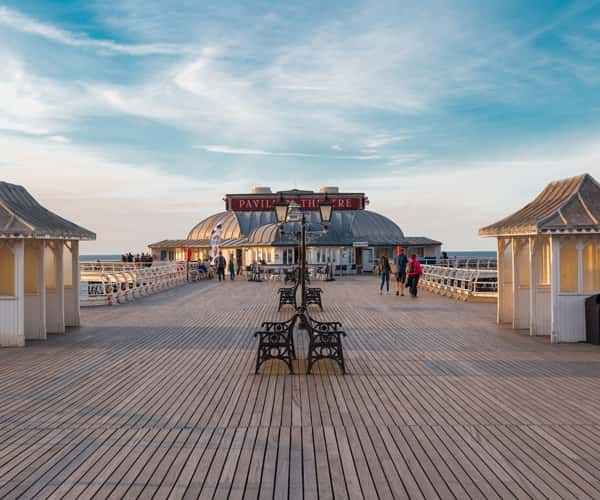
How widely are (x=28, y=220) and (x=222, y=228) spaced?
34.0 metres

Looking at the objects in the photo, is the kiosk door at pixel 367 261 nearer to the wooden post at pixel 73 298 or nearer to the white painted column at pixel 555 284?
the wooden post at pixel 73 298

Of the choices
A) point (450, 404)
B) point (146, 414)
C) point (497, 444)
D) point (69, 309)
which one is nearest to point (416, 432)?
point (497, 444)

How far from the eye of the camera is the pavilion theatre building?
35.1m

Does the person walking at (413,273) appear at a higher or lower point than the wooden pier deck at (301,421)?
higher

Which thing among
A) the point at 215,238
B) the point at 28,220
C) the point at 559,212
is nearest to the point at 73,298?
the point at 28,220

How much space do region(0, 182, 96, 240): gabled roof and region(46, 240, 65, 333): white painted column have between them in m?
0.55

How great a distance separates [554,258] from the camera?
1059 centimetres

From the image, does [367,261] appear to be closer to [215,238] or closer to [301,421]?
[215,238]

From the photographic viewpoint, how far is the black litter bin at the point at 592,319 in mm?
10305

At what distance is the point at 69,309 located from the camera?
13.6 metres

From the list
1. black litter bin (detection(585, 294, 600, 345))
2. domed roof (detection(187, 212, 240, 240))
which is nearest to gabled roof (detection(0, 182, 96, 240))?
black litter bin (detection(585, 294, 600, 345))

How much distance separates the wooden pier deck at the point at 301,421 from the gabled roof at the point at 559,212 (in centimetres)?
214

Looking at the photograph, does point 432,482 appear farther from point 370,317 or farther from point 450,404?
point 370,317

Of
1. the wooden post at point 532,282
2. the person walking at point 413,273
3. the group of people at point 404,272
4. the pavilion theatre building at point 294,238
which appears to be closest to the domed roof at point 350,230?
the pavilion theatre building at point 294,238
